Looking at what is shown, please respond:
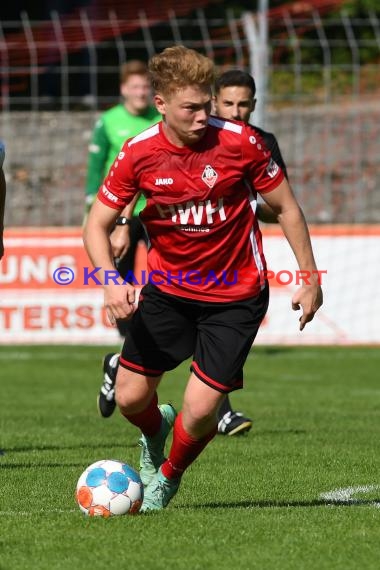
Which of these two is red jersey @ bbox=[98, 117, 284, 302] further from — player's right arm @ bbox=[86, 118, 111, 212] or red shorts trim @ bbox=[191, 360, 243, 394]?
player's right arm @ bbox=[86, 118, 111, 212]

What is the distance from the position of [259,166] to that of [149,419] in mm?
1317

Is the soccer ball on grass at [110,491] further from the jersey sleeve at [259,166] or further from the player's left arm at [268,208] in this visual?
the player's left arm at [268,208]

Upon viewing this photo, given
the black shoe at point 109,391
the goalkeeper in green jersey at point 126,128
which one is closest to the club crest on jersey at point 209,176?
the black shoe at point 109,391

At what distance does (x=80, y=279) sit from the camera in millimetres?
15125

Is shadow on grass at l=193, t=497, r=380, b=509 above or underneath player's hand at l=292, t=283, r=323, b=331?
underneath

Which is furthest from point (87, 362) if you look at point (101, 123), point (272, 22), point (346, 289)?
point (272, 22)

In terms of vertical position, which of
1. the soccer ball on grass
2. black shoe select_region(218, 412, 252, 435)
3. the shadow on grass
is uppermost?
the soccer ball on grass

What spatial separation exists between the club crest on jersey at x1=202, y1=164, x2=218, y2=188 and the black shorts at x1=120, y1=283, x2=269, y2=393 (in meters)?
0.55

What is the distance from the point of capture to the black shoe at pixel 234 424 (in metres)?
8.34

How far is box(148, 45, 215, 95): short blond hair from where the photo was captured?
536 cm

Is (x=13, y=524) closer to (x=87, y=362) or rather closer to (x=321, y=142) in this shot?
(x=87, y=362)

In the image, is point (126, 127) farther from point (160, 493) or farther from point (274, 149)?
point (160, 493)

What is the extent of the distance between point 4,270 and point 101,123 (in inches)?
205

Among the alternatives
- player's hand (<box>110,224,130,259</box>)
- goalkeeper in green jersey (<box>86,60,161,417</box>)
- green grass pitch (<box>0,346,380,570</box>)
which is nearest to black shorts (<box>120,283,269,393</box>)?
green grass pitch (<box>0,346,380,570</box>)
